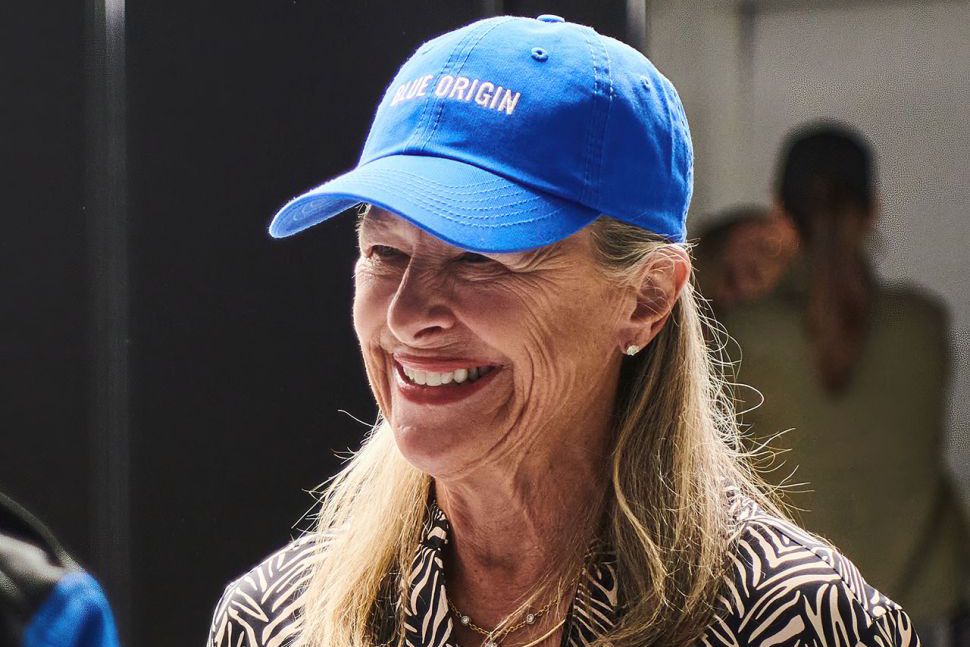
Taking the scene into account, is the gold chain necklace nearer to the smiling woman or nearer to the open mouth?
the smiling woman

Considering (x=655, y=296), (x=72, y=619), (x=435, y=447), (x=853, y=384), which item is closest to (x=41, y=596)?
(x=72, y=619)

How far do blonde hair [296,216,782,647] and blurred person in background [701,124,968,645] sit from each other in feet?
2.70

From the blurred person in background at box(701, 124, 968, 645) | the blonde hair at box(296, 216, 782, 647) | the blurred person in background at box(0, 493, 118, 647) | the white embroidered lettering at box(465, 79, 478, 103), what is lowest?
the blurred person in background at box(701, 124, 968, 645)

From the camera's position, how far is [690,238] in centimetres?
243

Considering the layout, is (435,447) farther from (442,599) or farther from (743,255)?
(743,255)

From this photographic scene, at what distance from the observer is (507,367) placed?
1.30m

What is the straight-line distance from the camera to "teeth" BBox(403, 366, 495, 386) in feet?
4.26

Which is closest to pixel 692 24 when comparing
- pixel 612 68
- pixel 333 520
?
pixel 612 68

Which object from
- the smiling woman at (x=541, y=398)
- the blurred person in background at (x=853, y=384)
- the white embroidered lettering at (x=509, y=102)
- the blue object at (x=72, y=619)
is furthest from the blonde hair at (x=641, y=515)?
the blurred person in background at (x=853, y=384)

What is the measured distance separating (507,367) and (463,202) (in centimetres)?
19

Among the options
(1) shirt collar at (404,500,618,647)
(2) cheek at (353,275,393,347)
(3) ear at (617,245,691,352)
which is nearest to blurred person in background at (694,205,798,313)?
(3) ear at (617,245,691,352)

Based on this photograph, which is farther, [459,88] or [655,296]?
[655,296]

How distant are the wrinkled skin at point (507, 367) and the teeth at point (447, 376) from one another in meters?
0.02

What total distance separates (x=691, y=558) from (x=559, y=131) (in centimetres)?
53
